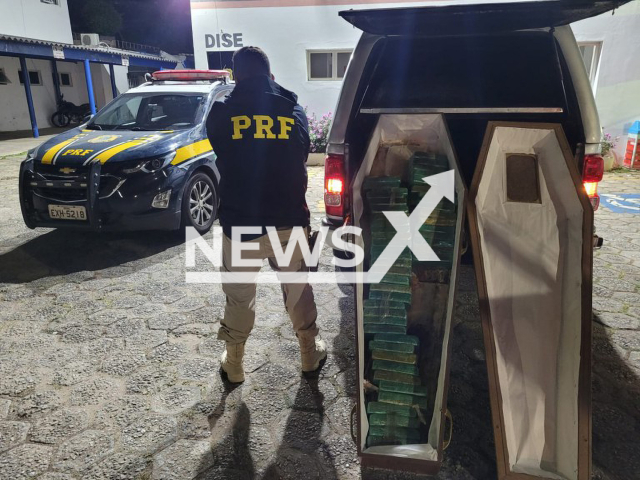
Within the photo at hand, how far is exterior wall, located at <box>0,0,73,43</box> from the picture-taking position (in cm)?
1819

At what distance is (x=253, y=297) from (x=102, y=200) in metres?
2.80

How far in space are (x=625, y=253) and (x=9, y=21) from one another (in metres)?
22.5

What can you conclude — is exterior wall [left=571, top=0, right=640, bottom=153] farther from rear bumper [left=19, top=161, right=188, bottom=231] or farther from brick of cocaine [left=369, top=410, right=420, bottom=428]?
brick of cocaine [left=369, top=410, right=420, bottom=428]

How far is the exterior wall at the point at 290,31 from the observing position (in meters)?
10.0

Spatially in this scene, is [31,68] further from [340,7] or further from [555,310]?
[555,310]

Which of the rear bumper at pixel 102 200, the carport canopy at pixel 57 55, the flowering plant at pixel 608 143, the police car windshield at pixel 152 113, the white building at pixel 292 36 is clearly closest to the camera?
the rear bumper at pixel 102 200

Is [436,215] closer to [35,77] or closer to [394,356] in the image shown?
[394,356]

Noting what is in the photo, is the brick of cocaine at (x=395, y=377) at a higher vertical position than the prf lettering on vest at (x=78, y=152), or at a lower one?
lower

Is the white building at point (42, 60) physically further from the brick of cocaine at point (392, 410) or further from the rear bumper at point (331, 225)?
the brick of cocaine at point (392, 410)

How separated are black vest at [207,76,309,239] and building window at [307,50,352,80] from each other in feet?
28.1

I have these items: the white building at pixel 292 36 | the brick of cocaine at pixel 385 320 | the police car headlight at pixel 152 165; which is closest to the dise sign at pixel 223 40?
the white building at pixel 292 36

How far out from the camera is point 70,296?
390cm

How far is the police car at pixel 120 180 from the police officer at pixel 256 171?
2.52m

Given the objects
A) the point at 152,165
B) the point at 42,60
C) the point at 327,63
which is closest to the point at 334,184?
the point at 152,165
